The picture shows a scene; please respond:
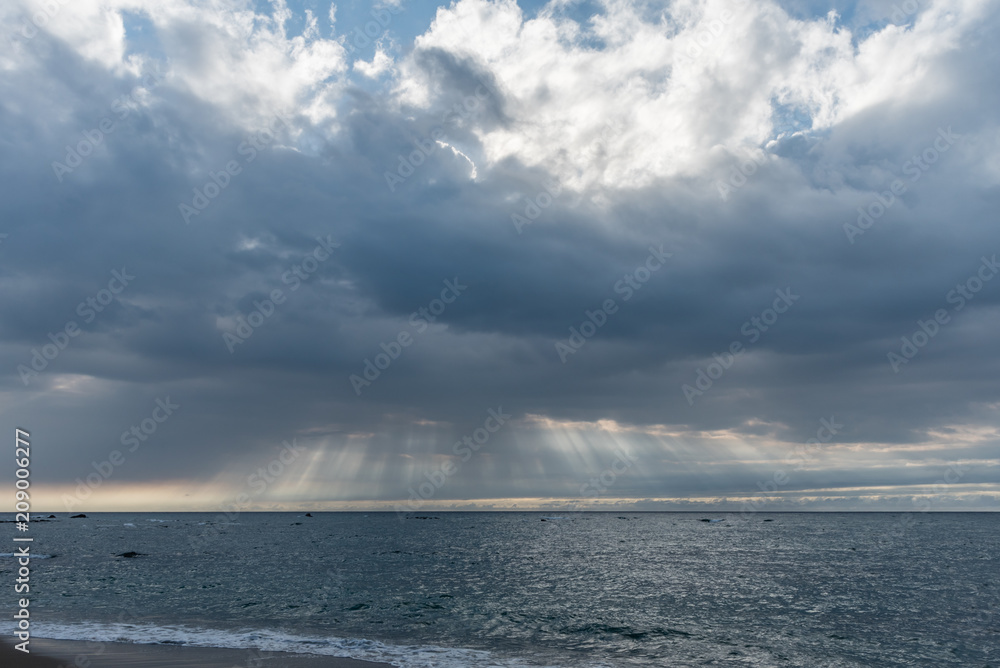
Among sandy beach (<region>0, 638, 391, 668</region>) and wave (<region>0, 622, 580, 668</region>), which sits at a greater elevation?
sandy beach (<region>0, 638, 391, 668</region>)

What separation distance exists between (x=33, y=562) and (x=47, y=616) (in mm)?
49523

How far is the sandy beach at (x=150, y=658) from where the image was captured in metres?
23.7

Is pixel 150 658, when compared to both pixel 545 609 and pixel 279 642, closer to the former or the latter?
pixel 279 642

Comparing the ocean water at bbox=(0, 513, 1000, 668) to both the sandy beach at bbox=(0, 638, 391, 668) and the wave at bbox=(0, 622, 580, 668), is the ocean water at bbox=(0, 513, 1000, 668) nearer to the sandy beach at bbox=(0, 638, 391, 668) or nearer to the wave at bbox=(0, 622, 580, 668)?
the wave at bbox=(0, 622, 580, 668)

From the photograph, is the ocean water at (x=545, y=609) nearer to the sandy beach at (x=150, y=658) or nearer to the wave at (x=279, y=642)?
the wave at (x=279, y=642)

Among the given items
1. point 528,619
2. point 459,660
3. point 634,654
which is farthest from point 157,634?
point 634,654

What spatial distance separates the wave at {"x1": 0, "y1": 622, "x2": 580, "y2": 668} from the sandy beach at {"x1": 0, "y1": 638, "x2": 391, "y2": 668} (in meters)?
0.98

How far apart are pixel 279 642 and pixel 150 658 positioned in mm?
5697

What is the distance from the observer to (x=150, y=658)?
81.9ft

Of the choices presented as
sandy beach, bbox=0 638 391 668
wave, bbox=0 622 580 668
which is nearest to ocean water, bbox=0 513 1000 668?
wave, bbox=0 622 580 668

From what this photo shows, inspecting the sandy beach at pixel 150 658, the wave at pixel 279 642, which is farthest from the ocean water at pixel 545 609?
the sandy beach at pixel 150 658

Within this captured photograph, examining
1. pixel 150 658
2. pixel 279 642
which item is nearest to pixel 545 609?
pixel 279 642

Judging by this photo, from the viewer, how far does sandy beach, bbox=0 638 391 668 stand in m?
23.7

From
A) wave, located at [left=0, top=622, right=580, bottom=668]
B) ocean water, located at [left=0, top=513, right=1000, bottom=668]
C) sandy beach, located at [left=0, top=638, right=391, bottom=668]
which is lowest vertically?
ocean water, located at [left=0, top=513, right=1000, bottom=668]
